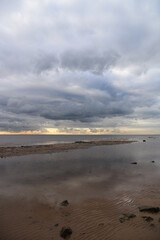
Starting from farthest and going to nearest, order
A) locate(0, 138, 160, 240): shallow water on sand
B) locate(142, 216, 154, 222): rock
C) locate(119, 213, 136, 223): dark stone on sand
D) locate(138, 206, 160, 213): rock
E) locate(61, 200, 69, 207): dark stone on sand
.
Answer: locate(61, 200, 69, 207): dark stone on sand → locate(138, 206, 160, 213): rock → locate(119, 213, 136, 223): dark stone on sand → locate(142, 216, 154, 222): rock → locate(0, 138, 160, 240): shallow water on sand

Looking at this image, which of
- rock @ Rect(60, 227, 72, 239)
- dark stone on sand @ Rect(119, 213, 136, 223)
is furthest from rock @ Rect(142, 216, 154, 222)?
rock @ Rect(60, 227, 72, 239)

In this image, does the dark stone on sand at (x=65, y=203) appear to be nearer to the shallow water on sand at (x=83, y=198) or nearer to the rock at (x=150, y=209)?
the shallow water on sand at (x=83, y=198)

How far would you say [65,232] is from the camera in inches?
384

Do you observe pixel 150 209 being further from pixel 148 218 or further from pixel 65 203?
pixel 65 203

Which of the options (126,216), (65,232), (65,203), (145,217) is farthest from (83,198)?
(65,232)

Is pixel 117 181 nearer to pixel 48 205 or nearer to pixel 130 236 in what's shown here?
pixel 48 205

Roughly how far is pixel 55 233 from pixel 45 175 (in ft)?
44.7

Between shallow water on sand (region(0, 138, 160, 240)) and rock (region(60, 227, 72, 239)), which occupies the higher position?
rock (region(60, 227, 72, 239))

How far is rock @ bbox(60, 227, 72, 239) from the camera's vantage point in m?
9.60

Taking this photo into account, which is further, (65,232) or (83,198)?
(83,198)

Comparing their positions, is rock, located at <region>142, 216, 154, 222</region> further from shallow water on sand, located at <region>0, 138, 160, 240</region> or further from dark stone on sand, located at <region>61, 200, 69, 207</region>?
dark stone on sand, located at <region>61, 200, 69, 207</region>

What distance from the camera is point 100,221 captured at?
11.2 meters

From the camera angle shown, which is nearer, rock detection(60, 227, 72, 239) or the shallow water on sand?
rock detection(60, 227, 72, 239)

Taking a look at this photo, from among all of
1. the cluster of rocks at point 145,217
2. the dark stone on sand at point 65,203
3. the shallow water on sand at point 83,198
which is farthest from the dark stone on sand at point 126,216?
the dark stone on sand at point 65,203
